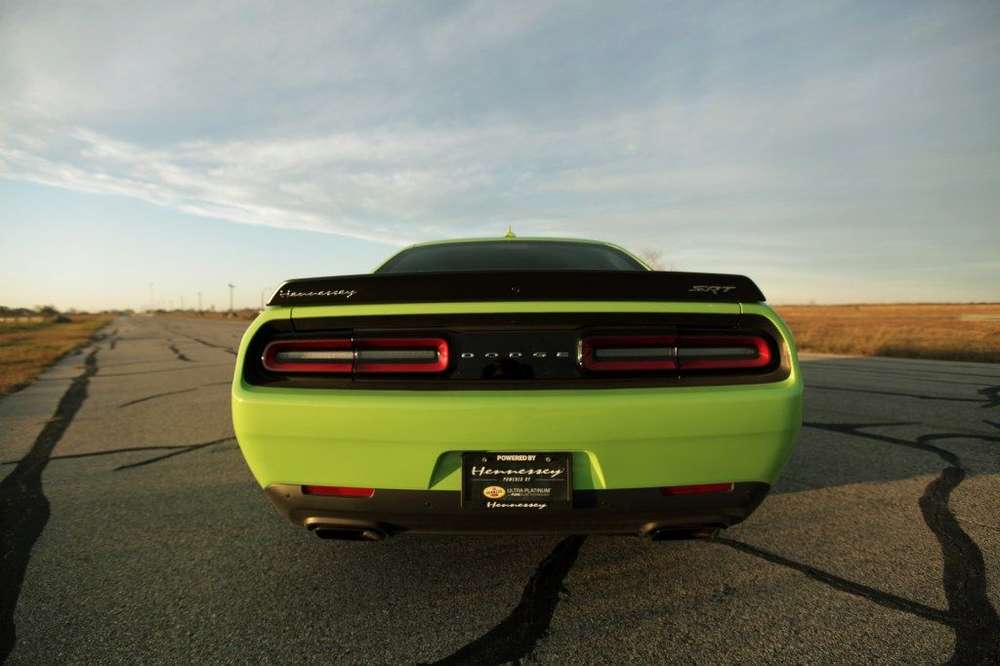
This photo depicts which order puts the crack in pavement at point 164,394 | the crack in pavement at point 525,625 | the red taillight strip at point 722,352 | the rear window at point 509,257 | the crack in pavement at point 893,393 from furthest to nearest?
the crack in pavement at point 164,394, the crack in pavement at point 893,393, the rear window at point 509,257, the red taillight strip at point 722,352, the crack in pavement at point 525,625

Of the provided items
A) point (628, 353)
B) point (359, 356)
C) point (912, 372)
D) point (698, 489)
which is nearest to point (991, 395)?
point (912, 372)

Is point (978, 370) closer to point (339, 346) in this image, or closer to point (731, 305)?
point (731, 305)

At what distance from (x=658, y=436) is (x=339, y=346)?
1.10m

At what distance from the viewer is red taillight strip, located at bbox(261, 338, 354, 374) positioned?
6.00 ft

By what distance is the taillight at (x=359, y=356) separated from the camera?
180 cm

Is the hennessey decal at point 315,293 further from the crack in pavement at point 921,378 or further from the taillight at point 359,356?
the crack in pavement at point 921,378

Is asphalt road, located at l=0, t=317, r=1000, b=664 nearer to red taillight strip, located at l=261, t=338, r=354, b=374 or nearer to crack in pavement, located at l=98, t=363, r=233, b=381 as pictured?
red taillight strip, located at l=261, t=338, r=354, b=374

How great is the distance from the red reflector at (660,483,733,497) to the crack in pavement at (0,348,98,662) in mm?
2151

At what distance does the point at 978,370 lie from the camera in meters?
9.59

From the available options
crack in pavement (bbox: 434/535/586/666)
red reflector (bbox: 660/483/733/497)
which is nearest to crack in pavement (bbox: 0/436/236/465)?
crack in pavement (bbox: 434/535/586/666)

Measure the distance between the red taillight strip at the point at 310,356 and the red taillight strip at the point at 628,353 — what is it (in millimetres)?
809

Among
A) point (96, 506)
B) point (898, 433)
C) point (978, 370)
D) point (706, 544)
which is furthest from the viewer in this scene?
point (978, 370)

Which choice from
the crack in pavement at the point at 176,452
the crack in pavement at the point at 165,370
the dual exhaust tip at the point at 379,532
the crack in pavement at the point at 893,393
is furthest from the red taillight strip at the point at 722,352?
the crack in pavement at the point at 165,370

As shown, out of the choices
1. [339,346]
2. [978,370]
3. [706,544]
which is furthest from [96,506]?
[978,370]
